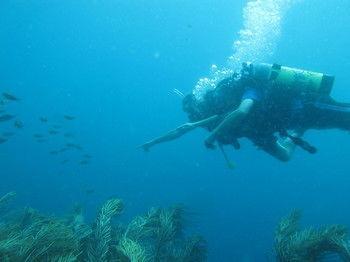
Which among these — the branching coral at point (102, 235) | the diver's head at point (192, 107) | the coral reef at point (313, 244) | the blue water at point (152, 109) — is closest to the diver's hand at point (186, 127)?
the diver's head at point (192, 107)

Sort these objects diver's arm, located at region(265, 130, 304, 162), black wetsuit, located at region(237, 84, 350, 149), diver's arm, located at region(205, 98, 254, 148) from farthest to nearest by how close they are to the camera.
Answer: diver's arm, located at region(265, 130, 304, 162)
black wetsuit, located at region(237, 84, 350, 149)
diver's arm, located at region(205, 98, 254, 148)

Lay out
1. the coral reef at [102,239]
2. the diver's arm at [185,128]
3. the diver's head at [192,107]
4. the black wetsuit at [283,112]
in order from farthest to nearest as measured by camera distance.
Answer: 1. the diver's head at [192,107]
2. the diver's arm at [185,128]
3. the black wetsuit at [283,112]
4. the coral reef at [102,239]

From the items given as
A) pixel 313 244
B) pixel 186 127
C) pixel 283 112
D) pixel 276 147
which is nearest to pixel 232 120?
pixel 186 127

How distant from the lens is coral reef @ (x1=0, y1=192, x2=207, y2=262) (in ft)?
18.3

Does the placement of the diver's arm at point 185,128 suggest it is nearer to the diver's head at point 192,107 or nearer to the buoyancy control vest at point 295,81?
the diver's head at point 192,107

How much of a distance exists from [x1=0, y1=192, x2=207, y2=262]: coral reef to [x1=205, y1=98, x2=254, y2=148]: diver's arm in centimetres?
Result: 199

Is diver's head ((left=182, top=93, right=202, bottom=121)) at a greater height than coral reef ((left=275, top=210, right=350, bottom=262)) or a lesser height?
greater

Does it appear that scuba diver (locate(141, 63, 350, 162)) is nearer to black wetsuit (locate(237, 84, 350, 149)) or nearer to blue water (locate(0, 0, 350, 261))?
black wetsuit (locate(237, 84, 350, 149))

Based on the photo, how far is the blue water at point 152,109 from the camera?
205 feet

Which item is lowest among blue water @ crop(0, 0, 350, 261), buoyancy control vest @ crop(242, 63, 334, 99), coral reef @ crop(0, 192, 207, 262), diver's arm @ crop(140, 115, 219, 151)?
blue water @ crop(0, 0, 350, 261)

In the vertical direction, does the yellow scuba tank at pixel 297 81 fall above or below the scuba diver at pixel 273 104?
above

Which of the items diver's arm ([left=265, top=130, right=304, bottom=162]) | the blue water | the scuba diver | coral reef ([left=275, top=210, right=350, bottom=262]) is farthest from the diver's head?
the blue water

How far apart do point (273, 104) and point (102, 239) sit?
359 cm

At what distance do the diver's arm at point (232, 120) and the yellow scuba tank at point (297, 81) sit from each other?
69cm
